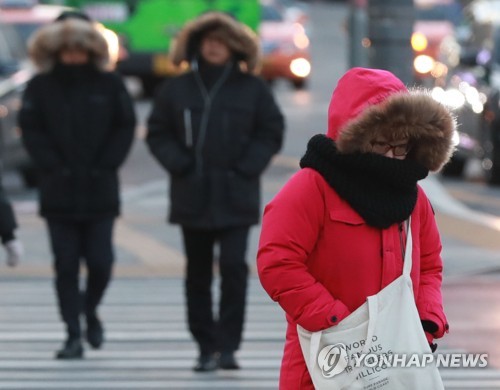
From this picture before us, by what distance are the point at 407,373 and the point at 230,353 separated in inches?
144

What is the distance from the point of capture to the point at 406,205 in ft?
14.9

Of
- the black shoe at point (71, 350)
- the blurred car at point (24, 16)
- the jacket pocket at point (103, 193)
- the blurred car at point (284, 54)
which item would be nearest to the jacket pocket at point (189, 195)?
the jacket pocket at point (103, 193)

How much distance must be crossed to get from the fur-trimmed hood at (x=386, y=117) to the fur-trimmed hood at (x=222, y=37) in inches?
131

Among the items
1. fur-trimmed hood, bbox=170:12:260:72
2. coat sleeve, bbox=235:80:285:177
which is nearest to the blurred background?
coat sleeve, bbox=235:80:285:177

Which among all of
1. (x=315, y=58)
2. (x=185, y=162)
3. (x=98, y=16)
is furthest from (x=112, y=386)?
(x=315, y=58)

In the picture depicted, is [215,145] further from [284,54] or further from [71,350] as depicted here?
[284,54]

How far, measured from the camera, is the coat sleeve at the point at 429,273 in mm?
4598

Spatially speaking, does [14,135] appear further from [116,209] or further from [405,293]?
[405,293]

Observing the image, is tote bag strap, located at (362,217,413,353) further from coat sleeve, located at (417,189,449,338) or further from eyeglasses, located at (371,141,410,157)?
eyeglasses, located at (371,141,410,157)

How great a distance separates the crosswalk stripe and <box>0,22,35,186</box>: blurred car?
18.7ft

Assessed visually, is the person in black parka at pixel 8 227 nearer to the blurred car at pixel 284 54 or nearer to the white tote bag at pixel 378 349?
the white tote bag at pixel 378 349

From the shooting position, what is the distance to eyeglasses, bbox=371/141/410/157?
453cm

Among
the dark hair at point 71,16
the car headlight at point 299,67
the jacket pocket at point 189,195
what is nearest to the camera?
the jacket pocket at point 189,195

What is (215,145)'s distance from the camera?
789 cm
